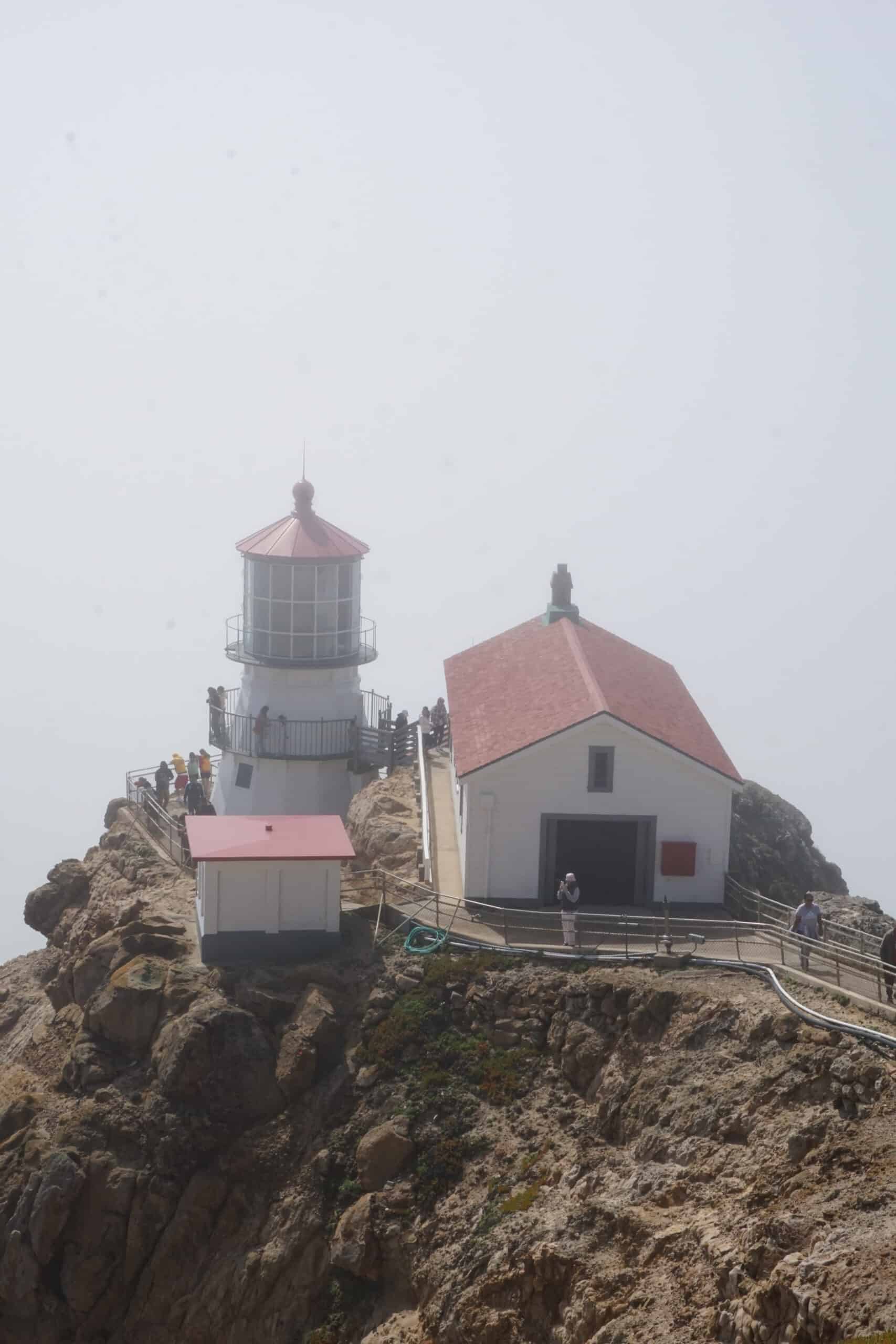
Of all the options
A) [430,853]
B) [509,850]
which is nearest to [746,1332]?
[509,850]

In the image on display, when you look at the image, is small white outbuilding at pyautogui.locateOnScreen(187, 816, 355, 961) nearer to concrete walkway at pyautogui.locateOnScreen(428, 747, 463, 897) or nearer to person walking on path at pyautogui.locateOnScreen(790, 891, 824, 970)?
concrete walkway at pyautogui.locateOnScreen(428, 747, 463, 897)

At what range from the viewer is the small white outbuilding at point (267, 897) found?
28.7m

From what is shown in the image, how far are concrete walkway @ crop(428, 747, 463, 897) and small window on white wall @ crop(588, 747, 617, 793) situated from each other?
3641mm

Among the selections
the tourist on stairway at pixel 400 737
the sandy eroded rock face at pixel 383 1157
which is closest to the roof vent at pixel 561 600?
the tourist on stairway at pixel 400 737

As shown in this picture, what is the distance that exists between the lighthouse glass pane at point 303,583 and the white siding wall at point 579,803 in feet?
35.5

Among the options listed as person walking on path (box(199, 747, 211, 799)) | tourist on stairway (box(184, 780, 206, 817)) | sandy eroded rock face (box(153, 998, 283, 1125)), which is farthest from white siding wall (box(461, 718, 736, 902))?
person walking on path (box(199, 747, 211, 799))

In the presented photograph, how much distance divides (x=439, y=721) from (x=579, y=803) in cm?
1306

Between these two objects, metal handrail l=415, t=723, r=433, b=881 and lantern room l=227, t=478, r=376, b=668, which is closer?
metal handrail l=415, t=723, r=433, b=881

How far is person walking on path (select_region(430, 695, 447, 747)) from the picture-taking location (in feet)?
139

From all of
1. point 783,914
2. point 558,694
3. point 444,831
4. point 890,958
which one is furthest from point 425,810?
point 890,958

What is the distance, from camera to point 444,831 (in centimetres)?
3531

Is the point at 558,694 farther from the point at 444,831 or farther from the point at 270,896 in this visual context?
the point at 270,896

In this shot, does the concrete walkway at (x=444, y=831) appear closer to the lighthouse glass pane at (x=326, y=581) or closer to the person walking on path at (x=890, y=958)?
the lighthouse glass pane at (x=326, y=581)

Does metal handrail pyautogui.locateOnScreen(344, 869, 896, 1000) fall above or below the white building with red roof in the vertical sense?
below
